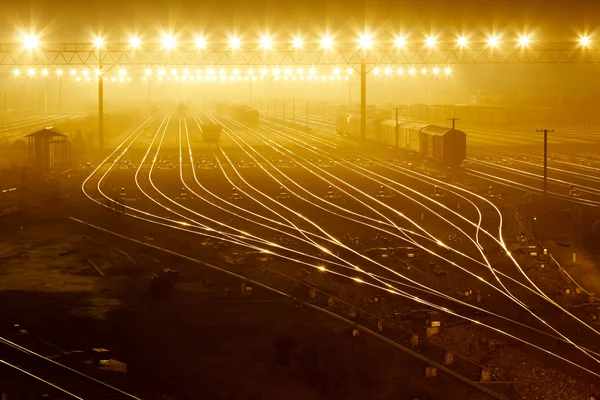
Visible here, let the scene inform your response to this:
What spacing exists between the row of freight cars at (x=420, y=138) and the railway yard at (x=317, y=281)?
2761mm

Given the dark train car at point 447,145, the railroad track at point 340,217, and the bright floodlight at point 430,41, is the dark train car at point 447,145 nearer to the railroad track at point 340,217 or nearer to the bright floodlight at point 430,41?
the railroad track at point 340,217

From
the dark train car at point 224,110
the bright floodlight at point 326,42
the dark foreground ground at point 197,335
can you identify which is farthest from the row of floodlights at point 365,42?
the dark train car at point 224,110

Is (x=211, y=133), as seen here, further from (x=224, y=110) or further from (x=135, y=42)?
(x=224, y=110)

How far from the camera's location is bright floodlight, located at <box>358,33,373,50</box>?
179 feet

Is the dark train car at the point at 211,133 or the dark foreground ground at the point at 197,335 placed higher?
the dark train car at the point at 211,133

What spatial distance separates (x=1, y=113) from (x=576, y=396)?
122 m

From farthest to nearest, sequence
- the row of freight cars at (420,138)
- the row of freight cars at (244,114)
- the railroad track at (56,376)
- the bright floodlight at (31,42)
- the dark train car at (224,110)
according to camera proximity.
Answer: the dark train car at (224,110)
the row of freight cars at (244,114)
the bright floodlight at (31,42)
the row of freight cars at (420,138)
the railroad track at (56,376)

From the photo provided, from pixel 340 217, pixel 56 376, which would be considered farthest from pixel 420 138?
pixel 56 376

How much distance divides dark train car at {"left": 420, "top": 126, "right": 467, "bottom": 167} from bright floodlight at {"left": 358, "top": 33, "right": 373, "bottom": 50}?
9.64 meters

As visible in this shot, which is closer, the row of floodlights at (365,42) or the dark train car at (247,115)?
the row of floodlights at (365,42)

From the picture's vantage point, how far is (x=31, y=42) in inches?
2060

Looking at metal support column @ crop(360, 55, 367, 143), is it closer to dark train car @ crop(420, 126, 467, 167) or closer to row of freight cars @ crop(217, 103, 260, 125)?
dark train car @ crop(420, 126, 467, 167)

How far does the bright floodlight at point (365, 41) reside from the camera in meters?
54.6

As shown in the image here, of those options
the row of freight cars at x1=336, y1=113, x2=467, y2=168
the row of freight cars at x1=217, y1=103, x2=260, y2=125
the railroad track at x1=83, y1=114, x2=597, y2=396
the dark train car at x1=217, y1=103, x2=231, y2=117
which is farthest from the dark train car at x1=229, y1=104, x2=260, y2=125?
the railroad track at x1=83, y1=114, x2=597, y2=396
